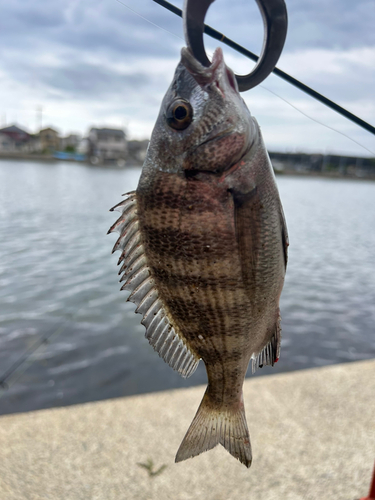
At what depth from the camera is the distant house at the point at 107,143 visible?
60400 mm

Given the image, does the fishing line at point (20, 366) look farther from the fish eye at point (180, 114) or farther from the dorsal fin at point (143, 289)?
the fish eye at point (180, 114)

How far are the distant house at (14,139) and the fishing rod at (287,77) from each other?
272 feet

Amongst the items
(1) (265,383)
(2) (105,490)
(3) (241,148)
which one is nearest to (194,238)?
(3) (241,148)

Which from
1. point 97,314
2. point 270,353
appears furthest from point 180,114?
point 97,314

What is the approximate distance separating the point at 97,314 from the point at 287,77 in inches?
288

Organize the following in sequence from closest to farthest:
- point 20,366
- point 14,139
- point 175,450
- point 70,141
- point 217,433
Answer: point 217,433 < point 175,450 < point 20,366 < point 14,139 < point 70,141

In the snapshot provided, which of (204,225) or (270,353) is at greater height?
(204,225)

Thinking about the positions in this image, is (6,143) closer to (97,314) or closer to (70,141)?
(70,141)

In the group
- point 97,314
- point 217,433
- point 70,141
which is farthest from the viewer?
point 70,141

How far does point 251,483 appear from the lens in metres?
3.46

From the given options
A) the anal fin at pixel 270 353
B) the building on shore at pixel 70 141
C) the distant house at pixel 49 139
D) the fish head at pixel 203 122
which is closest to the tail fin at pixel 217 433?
the anal fin at pixel 270 353

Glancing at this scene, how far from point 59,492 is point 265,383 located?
2.71m

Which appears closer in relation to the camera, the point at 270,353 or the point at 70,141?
the point at 270,353

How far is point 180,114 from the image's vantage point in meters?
1.25
